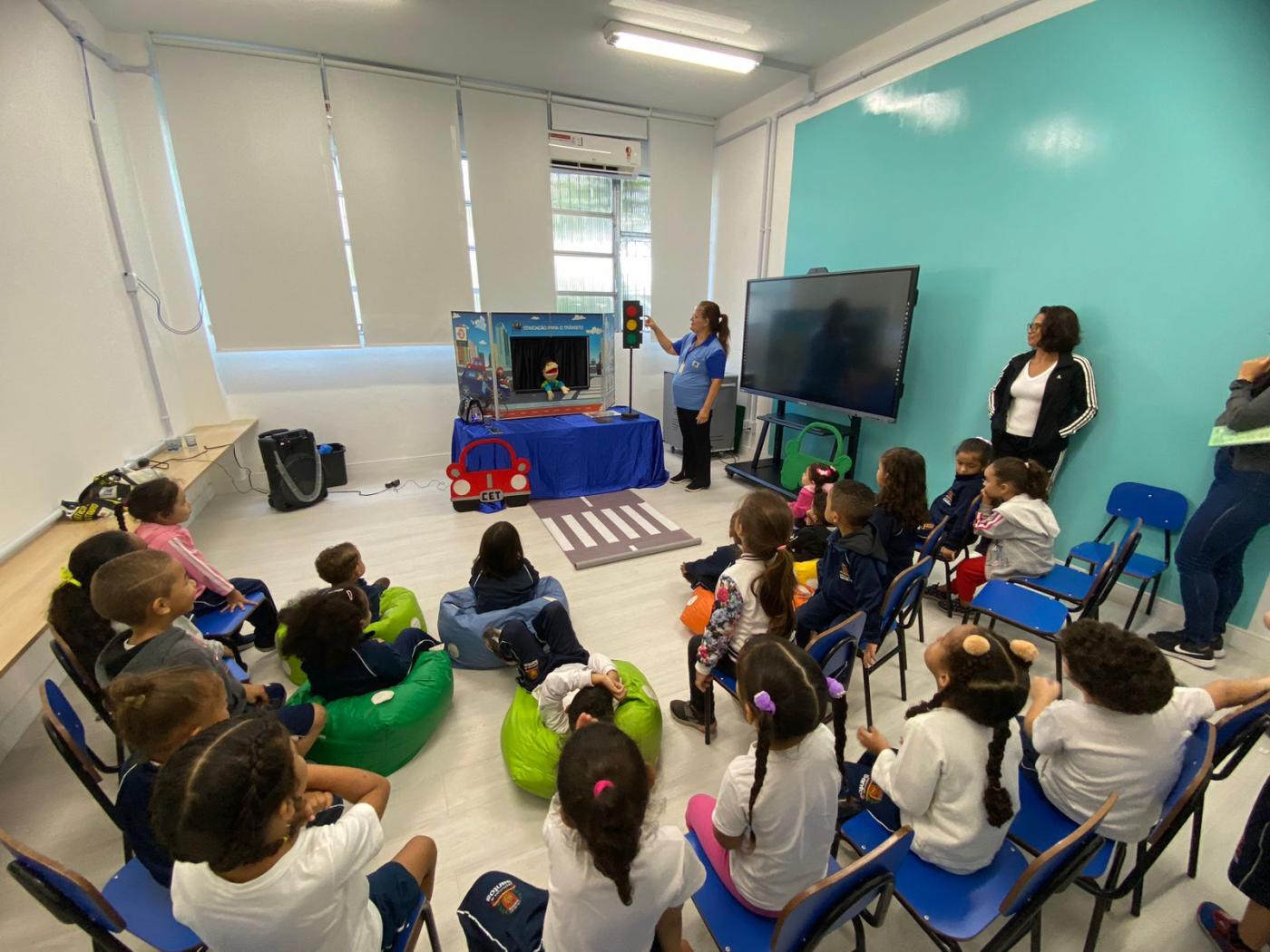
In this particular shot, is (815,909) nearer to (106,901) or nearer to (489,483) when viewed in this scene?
(106,901)

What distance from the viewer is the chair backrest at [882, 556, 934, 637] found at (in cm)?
202

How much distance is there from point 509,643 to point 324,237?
4.21 meters

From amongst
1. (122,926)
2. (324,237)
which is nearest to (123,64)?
(324,237)

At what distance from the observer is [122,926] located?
1.01 meters

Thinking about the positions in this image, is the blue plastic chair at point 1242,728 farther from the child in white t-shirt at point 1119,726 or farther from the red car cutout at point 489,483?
the red car cutout at point 489,483

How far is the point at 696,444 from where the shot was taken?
493cm

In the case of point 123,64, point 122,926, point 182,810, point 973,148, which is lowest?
point 122,926

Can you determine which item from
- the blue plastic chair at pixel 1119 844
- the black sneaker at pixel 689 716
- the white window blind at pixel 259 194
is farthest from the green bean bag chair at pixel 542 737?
the white window blind at pixel 259 194

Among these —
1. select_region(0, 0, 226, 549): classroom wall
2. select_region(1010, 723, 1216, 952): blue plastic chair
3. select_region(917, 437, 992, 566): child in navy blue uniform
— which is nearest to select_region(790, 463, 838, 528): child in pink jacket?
select_region(917, 437, 992, 566): child in navy blue uniform

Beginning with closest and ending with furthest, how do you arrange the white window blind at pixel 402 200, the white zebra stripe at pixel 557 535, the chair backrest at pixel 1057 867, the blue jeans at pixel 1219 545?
the chair backrest at pixel 1057 867 → the blue jeans at pixel 1219 545 → the white zebra stripe at pixel 557 535 → the white window blind at pixel 402 200

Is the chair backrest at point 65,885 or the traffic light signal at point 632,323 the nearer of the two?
the chair backrest at point 65,885

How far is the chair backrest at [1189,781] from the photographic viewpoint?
1196 mm

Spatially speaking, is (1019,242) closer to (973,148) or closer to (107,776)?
(973,148)

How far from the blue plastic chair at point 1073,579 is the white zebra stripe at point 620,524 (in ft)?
7.34
